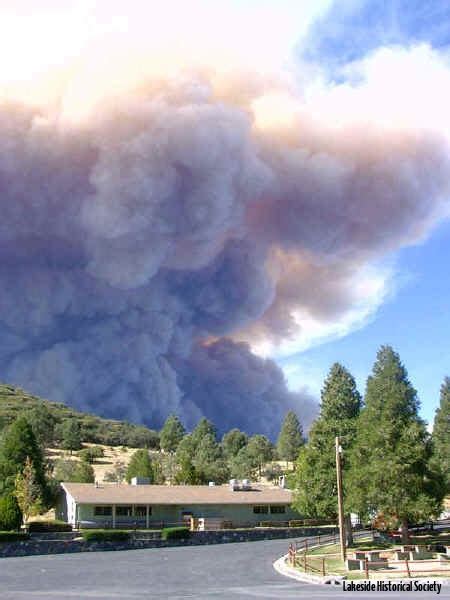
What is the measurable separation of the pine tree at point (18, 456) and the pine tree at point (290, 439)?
5651 centimetres

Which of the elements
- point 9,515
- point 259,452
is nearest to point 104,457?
point 259,452

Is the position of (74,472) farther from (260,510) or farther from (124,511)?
(260,510)

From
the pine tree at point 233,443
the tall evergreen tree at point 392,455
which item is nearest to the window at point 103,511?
the tall evergreen tree at point 392,455

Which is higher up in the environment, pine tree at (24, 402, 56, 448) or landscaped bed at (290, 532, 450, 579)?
pine tree at (24, 402, 56, 448)

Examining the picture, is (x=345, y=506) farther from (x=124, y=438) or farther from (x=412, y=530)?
(x=124, y=438)

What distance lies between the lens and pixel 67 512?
53.3m

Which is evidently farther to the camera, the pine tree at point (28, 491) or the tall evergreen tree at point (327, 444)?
the pine tree at point (28, 491)

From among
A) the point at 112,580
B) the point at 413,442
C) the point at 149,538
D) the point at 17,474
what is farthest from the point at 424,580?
the point at 17,474

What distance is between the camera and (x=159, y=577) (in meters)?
26.9

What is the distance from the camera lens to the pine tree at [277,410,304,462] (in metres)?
104

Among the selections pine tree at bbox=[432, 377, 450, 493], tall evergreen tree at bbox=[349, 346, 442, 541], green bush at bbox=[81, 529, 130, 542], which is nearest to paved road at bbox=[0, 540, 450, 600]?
green bush at bbox=[81, 529, 130, 542]

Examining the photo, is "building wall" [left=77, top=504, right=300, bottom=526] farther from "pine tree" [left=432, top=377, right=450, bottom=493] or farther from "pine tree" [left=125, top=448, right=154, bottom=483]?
"pine tree" [left=432, top=377, right=450, bottom=493]

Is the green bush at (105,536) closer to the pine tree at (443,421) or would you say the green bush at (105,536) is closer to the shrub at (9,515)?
the shrub at (9,515)

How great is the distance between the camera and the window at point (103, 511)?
51.4m
